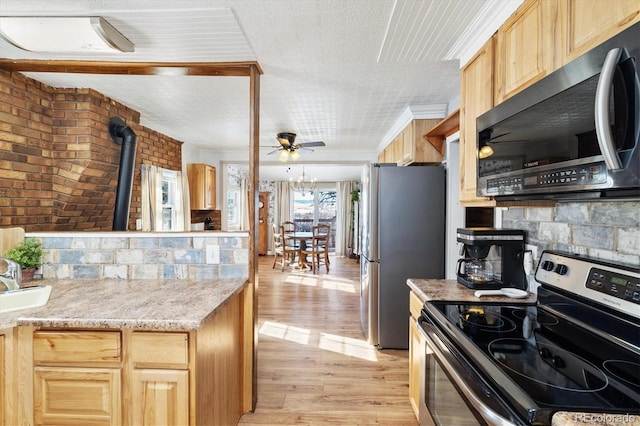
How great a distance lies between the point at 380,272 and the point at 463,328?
1.76 m

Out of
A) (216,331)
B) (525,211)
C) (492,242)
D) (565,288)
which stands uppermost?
(525,211)

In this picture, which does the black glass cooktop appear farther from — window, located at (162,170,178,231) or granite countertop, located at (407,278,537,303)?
window, located at (162,170,178,231)

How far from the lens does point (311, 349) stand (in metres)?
2.92

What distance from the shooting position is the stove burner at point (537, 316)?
1278 mm

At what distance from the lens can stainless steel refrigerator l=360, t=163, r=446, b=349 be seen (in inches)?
115

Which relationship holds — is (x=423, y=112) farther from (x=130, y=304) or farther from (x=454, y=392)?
(x=130, y=304)

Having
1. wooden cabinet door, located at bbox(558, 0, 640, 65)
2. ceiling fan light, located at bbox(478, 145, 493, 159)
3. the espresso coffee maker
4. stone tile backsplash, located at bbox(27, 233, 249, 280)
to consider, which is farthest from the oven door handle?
stone tile backsplash, located at bbox(27, 233, 249, 280)

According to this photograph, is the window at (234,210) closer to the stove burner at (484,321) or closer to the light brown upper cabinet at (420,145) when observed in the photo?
the light brown upper cabinet at (420,145)

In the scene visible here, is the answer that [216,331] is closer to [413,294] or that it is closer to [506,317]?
[413,294]

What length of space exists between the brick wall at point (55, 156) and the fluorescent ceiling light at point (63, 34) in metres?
0.72

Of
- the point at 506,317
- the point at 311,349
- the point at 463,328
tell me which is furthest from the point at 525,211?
→ the point at 311,349

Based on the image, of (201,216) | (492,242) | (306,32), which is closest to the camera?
(492,242)

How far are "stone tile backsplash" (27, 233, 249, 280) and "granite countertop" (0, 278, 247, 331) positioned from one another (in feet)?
0.24

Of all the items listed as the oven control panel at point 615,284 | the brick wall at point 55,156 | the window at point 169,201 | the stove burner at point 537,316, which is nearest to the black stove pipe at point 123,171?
the brick wall at point 55,156
